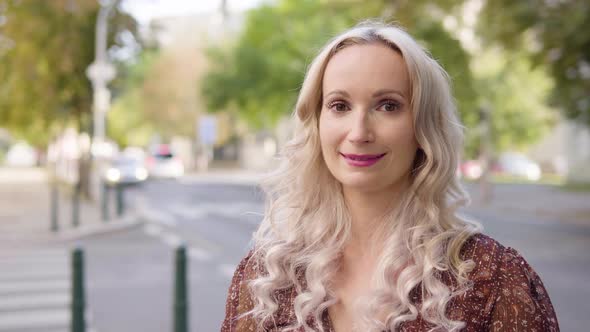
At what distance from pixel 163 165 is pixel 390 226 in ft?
136

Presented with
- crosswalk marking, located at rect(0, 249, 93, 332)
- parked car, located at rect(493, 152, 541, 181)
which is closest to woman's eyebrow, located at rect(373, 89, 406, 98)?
crosswalk marking, located at rect(0, 249, 93, 332)

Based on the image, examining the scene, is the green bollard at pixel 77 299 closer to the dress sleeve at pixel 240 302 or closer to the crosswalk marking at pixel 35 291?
the crosswalk marking at pixel 35 291

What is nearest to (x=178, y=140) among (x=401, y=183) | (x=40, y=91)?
(x=40, y=91)

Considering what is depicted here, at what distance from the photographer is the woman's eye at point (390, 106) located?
178 cm

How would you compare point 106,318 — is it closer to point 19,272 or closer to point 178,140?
point 19,272

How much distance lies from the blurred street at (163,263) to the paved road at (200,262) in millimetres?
12

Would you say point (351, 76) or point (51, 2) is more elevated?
point (51, 2)

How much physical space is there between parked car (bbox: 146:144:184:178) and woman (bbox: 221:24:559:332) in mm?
41279

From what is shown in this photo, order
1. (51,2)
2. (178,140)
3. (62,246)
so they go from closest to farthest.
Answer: (62,246) → (51,2) → (178,140)

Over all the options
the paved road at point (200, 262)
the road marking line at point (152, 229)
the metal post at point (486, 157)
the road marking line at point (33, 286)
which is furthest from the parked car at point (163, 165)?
the road marking line at point (33, 286)

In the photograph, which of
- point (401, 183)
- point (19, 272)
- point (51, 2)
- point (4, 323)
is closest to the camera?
point (401, 183)

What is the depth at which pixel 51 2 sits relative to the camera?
20.2m

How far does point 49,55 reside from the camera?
23.6 metres

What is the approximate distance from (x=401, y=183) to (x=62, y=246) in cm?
1309
